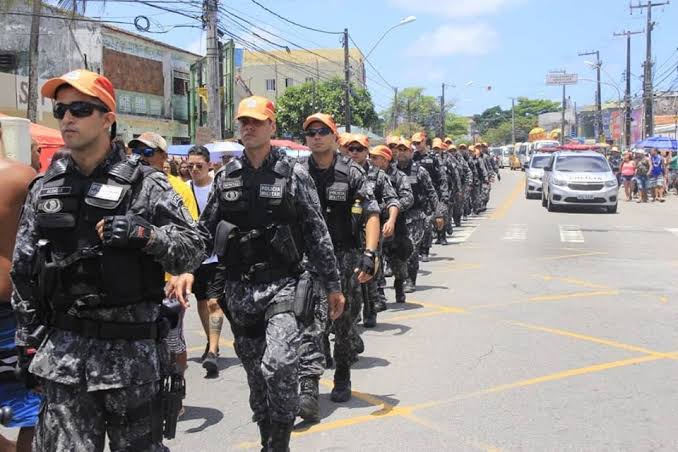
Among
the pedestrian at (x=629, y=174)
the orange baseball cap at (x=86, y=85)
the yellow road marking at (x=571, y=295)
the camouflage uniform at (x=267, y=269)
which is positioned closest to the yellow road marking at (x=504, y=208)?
the pedestrian at (x=629, y=174)

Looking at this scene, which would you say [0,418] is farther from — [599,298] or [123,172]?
[599,298]

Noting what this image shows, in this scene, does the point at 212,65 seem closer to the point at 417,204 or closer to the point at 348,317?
the point at 417,204

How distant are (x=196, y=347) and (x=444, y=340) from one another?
2428 millimetres

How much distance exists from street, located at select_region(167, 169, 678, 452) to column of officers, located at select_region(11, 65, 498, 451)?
1106 millimetres

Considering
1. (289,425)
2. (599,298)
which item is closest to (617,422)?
(289,425)

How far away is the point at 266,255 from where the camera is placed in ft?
13.3

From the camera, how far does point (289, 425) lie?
3.94m

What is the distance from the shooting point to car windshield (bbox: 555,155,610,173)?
2262 cm

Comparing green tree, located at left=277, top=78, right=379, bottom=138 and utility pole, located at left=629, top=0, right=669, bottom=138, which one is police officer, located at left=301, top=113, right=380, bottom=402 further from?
green tree, located at left=277, top=78, right=379, bottom=138

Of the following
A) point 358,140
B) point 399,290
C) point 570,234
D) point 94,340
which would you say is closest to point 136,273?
point 94,340

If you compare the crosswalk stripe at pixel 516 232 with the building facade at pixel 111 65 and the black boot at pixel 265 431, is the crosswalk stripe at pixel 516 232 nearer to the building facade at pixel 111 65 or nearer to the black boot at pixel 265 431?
the building facade at pixel 111 65

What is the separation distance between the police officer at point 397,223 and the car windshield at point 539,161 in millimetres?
21691

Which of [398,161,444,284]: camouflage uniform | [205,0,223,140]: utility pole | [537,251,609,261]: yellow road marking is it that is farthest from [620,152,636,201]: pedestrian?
[398,161,444,284]: camouflage uniform

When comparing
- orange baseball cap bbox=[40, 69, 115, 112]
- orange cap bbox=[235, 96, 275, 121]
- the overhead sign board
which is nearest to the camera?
orange baseball cap bbox=[40, 69, 115, 112]
